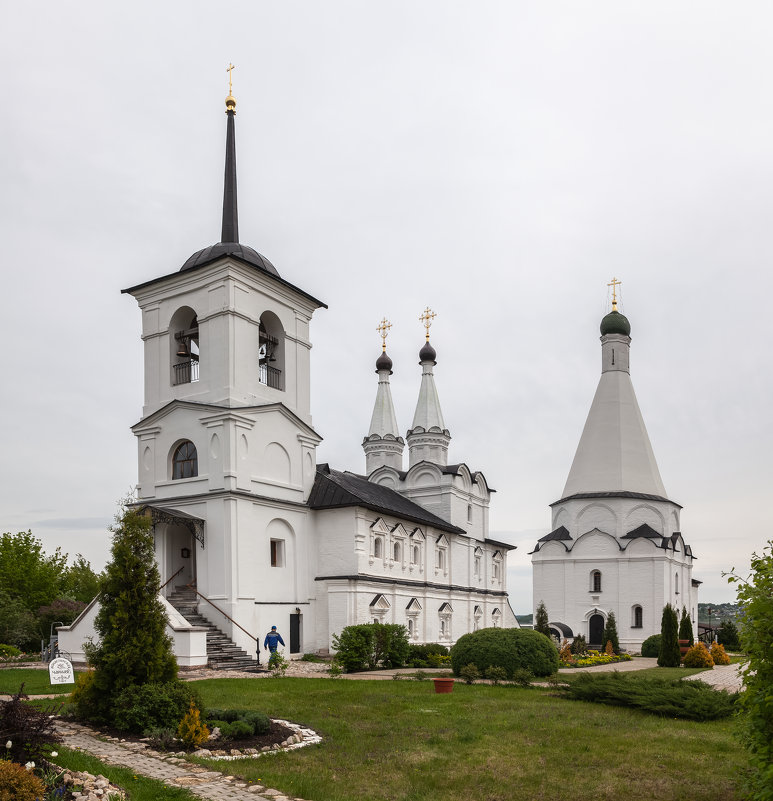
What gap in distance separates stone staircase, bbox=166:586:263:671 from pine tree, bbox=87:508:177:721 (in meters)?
10.8

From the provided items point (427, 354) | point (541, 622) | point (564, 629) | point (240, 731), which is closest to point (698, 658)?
point (541, 622)

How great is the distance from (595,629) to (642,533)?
6144 mm

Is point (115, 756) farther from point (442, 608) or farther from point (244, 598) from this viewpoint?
point (442, 608)

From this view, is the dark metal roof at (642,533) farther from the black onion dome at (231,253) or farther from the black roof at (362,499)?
the black onion dome at (231,253)

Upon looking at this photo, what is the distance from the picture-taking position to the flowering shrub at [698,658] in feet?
100

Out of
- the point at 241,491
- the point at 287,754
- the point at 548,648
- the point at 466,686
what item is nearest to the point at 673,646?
the point at 548,648

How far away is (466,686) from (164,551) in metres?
12.4

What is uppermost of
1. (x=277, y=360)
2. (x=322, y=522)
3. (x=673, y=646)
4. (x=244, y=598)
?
(x=277, y=360)

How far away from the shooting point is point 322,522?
1206 inches

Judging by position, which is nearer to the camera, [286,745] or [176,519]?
[286,745]

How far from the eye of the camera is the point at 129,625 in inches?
505

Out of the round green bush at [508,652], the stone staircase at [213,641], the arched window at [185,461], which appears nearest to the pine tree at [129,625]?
the round green bush at [508,652]

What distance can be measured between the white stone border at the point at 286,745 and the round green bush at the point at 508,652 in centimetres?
846

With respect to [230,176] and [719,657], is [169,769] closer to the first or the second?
[230,176]
